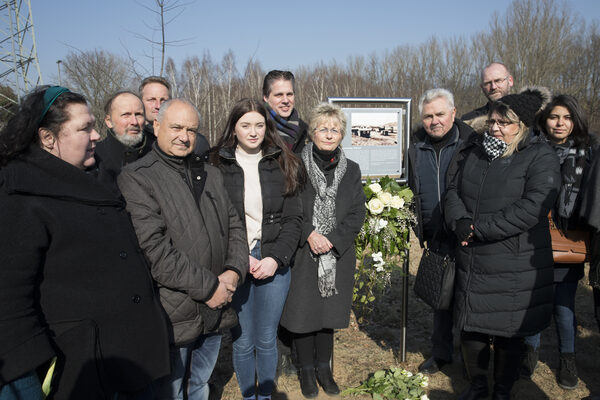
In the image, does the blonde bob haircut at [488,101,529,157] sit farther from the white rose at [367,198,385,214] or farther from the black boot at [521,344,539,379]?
the black boot at [521,344,539,379]

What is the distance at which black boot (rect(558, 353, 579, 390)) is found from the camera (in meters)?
3.66

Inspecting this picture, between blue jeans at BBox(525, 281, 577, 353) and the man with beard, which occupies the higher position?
the man with beard

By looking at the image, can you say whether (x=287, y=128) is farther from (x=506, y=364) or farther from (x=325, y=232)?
(x=506, y=364)

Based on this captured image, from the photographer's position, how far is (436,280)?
333cm

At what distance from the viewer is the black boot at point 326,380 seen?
140 inches

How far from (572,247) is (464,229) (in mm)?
1312

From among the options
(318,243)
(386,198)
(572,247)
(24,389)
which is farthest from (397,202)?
(24,389)

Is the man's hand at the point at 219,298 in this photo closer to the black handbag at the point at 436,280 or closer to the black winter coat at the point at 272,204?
the black winter coat at the point at 272,204

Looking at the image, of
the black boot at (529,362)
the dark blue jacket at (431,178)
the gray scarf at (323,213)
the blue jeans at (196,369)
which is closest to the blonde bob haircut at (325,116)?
the gray scarf at (323,213)

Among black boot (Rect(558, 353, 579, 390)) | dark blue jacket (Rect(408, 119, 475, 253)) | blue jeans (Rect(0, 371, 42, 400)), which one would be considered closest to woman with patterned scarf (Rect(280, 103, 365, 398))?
dark blue jacket (Rect(408, 119, 475, 253))

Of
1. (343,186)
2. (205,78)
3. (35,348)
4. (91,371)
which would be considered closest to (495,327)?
(343,186)

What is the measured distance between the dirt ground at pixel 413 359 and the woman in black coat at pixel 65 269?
2082 mm

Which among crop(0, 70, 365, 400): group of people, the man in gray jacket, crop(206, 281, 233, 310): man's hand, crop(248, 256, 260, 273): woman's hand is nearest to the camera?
crop(0, 70, 365, 400): group of people

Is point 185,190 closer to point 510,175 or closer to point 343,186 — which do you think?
point 343,186
